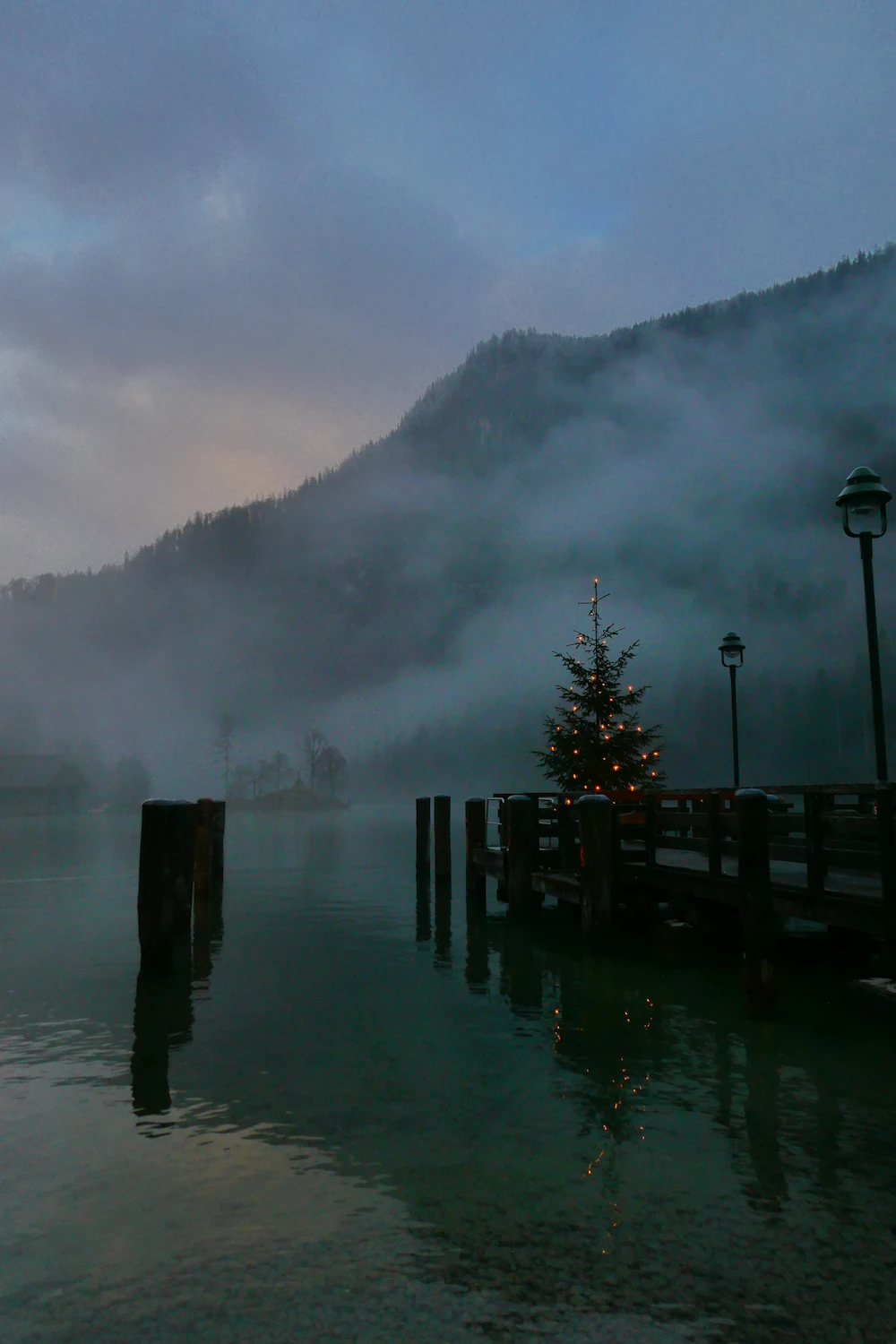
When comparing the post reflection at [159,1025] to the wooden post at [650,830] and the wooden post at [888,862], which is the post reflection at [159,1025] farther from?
the wooden post at [650,830]

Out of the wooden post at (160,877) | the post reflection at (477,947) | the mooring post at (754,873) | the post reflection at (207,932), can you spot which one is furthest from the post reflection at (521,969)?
the wooden post at (160,877)

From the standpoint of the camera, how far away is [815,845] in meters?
10.3

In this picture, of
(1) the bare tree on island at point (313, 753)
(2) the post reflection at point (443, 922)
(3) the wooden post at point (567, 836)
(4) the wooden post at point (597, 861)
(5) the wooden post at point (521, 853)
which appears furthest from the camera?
(1) the bare tree on island at point (313, 753)

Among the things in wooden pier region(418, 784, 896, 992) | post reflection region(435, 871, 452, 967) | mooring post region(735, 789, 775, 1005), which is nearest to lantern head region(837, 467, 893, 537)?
wooden pier region(418, 784, 896, 992)

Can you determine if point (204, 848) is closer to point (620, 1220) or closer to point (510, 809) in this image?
point (510, 809)

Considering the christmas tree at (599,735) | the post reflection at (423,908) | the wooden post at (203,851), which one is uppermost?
the christmas tree at (599,735)

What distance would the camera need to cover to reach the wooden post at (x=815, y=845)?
33.4 ft

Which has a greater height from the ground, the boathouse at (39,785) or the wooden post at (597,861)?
the boathouse at (39,785)

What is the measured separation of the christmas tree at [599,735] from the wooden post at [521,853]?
6.55 metres

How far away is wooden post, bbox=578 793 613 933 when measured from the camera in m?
13.7

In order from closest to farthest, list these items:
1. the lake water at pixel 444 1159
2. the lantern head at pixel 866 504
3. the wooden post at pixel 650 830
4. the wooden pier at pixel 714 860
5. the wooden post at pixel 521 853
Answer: the lake water at pixel 444 1159 < the wooden pier at pixel 714 860 < the lantern head at pixel 866 504 < the wooden post at pixel 650 830 < the wooden post at pixel 521 853

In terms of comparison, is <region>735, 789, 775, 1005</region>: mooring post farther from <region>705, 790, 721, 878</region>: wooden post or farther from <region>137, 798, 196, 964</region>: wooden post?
<region>137, 798, 196, 964</region>: wooden post

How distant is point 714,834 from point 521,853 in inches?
242

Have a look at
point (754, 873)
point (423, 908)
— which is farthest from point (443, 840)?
point (754, 873)
